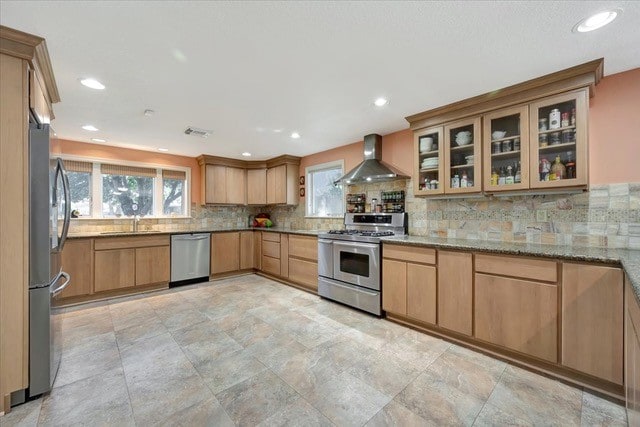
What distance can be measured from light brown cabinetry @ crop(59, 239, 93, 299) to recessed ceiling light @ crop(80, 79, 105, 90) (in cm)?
227

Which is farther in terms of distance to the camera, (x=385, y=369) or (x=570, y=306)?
(x=385, y=369)

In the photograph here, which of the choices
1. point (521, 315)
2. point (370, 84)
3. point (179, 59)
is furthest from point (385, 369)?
point (179, 59)

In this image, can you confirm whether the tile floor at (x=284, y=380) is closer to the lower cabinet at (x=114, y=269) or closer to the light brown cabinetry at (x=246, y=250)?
the lower cabinet at (x=114, y=269)

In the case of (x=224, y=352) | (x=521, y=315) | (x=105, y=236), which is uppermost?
(x=105, y=236)

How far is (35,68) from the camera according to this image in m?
1.82

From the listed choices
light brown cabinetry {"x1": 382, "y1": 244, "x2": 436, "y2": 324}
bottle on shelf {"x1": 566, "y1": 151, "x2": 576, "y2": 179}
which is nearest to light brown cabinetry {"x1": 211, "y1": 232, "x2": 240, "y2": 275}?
light brown cabinetry {"x1": 382, "y1": 244, "x2": 436, "y2": 324}

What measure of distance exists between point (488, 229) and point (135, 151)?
543cm

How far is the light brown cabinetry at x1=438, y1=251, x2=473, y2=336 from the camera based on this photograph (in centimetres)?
238

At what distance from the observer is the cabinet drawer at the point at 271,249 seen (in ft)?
15.6

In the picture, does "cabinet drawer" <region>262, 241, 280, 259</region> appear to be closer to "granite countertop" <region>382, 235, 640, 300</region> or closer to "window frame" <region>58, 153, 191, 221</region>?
"window frame" <region>58, 153, 191, 221</region>

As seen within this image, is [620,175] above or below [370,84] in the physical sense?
below

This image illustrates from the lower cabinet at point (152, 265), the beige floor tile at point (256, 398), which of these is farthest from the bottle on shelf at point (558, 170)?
the lower cabinet at point (152, 265)

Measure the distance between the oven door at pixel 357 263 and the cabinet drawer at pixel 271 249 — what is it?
1464 millimetres

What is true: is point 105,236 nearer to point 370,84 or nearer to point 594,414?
point 370,84
